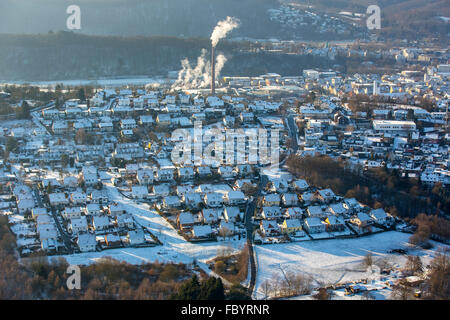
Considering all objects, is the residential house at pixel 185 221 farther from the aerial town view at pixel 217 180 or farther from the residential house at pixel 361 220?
the residential house at pixel 361 220

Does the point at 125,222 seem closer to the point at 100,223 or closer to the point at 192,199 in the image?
the point at 100,223

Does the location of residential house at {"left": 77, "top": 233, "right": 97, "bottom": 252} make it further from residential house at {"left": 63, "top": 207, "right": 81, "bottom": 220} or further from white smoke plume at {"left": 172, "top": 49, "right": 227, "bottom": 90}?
white smoke plume at {"left": 172, "top": 49, "right": 227, "bottom": 90}

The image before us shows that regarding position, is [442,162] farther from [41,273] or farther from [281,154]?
[41,273]

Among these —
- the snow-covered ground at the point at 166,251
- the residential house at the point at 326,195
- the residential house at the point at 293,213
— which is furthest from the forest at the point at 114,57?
the snow-covered ground at the point at 166,251

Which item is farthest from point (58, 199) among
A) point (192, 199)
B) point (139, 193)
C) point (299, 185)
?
point (299, 185)

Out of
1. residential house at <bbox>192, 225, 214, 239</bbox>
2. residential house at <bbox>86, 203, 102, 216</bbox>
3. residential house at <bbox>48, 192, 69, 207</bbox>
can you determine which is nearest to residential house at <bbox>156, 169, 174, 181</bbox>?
residential house at <bbox>86, 203, 102, 216</bbox>
